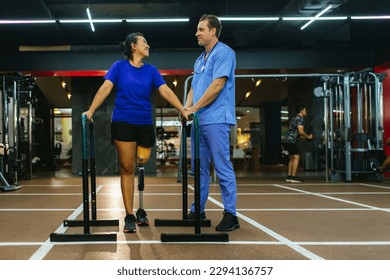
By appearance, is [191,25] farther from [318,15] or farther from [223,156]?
[223,156]

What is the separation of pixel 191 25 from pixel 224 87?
745 centimetres

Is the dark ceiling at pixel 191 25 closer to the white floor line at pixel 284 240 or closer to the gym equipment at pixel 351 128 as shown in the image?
the gym equipment at pixel 351 128

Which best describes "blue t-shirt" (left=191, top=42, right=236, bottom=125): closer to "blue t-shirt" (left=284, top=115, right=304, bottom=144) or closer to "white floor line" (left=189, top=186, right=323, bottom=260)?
"white floor line" (left=189, top=186, right=323, bottom=260)

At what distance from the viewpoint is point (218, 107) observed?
338 cm

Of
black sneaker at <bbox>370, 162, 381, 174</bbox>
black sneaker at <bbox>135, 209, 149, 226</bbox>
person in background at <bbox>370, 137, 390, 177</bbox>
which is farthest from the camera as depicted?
black sneaker at <bbox>370, 162, 381, 174</bbox>

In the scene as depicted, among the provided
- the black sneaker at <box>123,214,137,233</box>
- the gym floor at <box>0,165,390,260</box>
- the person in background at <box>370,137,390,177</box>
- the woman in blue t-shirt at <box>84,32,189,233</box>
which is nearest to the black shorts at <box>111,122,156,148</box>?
the woman in blue t-shirt at <box>84,32,189,233</box>

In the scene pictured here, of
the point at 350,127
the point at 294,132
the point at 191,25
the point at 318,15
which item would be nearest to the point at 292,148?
the point at 294,132

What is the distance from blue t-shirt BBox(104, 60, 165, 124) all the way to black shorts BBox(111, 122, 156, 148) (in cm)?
4

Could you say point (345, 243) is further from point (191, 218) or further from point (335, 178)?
point (335, 178)

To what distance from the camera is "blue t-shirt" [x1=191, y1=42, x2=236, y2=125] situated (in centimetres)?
333

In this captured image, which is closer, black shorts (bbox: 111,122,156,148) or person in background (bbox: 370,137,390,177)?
black shorts (bbox: 111,122,156,148)

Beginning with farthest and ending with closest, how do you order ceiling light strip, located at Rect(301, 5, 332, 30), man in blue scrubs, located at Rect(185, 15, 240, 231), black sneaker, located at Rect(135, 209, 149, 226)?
1. ceiling light strip, located at Rect(301, 5, 332, 30)
2. black sneaker, located at Rect(135, 209, 149, 226)
3. man in blue scrubs, located at Rect(185, 15, 240, 231)

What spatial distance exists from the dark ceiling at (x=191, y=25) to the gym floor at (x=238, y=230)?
5042mm
